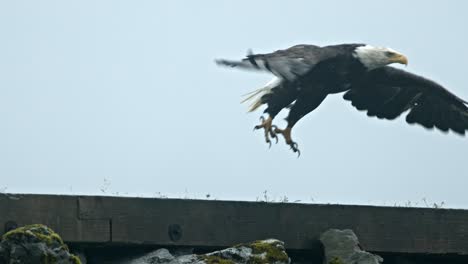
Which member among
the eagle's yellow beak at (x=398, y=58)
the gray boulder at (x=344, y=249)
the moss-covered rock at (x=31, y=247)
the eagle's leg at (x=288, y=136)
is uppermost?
the eagle's yellow beak at (x=398, y=58)

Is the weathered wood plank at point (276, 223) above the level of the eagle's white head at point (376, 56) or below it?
below

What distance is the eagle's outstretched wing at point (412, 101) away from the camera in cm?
1748

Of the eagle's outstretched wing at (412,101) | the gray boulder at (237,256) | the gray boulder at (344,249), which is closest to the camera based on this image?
the gray boulder at (237,256)

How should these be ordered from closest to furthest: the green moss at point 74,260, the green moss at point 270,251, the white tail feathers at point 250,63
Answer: the green moss at point 74,260, the green moss at point 270,251, the white tail feathers at point 250,63

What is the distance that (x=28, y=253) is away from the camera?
1082cm

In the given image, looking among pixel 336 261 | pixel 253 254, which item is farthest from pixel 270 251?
pixel 336 261

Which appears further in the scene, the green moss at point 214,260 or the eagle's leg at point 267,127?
the eagle's leg at point 267,127

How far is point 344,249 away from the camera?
12.6m

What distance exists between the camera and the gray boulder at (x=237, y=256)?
1171 cm

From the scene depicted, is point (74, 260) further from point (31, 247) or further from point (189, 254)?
point (189, 254)

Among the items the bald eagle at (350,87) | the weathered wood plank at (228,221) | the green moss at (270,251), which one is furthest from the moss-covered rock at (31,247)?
the bald eagle at (350,87)

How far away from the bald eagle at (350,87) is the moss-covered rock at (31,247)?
16.2 feet

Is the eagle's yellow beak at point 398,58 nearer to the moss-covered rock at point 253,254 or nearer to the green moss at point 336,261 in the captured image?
the green moss at point 336,261

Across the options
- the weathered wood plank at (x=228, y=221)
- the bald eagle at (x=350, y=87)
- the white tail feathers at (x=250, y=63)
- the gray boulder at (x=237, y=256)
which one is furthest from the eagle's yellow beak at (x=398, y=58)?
the gray boulder at (x=237, y=256)
